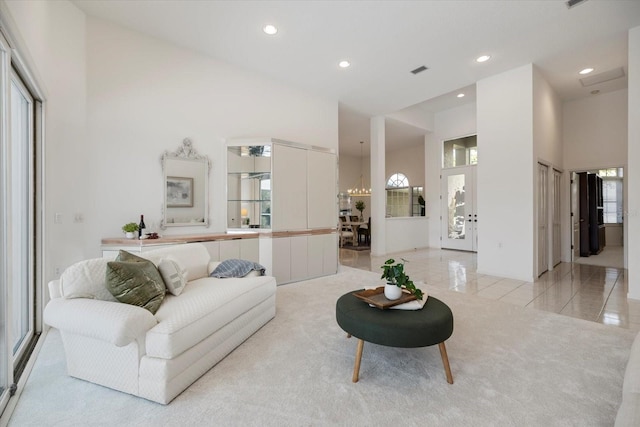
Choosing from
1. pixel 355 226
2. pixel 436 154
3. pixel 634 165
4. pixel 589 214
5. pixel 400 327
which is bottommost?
pixel 400 327

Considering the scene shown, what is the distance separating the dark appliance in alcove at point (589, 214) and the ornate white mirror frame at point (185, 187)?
8.33m

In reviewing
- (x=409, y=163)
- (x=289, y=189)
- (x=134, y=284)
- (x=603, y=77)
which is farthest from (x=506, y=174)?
(x=409, y=163)

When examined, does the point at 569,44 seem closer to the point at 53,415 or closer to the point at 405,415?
the point at 405,415

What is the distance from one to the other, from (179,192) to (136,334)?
9.29 ft

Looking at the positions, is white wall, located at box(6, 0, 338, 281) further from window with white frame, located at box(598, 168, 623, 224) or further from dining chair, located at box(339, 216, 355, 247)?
window with white frame, located at box(598, 168, 623, 224)

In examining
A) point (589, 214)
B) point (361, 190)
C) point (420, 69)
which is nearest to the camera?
point (420, 69)

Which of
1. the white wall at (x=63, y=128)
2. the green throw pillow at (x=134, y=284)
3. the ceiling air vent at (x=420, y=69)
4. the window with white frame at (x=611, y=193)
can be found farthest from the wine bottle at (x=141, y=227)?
the window with white frame at (x=611, y=193)

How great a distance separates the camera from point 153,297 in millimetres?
2092

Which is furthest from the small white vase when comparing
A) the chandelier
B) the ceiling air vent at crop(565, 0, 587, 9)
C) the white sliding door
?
the chandelier

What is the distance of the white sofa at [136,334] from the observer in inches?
67.3

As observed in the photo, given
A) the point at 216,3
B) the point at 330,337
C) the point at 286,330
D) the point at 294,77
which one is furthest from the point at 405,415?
the point at 294,77

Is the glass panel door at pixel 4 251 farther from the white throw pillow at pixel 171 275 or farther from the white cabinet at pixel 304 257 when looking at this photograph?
the white cabinet at pixel 304 257

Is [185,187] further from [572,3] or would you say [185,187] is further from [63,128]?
[572,3]

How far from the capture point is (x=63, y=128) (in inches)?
124
